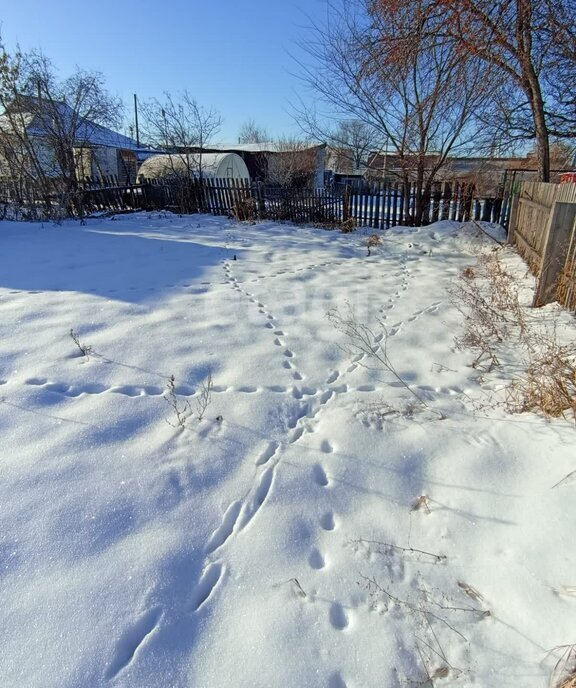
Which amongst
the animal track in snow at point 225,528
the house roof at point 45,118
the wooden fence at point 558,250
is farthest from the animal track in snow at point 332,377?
the house roof at point 45,118

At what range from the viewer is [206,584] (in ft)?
4.93

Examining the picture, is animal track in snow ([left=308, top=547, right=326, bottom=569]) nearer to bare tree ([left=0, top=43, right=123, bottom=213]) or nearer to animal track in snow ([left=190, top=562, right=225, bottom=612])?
animal track in snow ([left=190, top=562, right=225, bottom=612])

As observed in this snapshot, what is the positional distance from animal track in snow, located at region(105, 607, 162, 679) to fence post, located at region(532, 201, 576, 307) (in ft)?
13.8

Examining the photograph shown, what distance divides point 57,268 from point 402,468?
5.52m

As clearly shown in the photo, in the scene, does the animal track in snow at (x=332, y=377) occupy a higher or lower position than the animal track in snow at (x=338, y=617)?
higher

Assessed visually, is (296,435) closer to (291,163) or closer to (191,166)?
(191,166)

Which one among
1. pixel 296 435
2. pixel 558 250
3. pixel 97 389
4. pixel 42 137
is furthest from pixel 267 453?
pixel 42 137

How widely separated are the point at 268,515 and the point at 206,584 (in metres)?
0.40

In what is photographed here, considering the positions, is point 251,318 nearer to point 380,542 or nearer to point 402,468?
point 402,468

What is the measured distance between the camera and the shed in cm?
1497

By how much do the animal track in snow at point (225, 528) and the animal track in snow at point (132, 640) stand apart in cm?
31

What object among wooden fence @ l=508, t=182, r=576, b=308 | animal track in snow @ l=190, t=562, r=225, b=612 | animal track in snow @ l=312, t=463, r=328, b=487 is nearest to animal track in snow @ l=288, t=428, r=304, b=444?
animal track in snow @ l=312, t=463, r=328, b=487

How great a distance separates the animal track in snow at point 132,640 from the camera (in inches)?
48.7

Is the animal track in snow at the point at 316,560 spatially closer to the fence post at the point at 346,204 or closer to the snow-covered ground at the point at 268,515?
the snow-covered ground at the point at 268,515
